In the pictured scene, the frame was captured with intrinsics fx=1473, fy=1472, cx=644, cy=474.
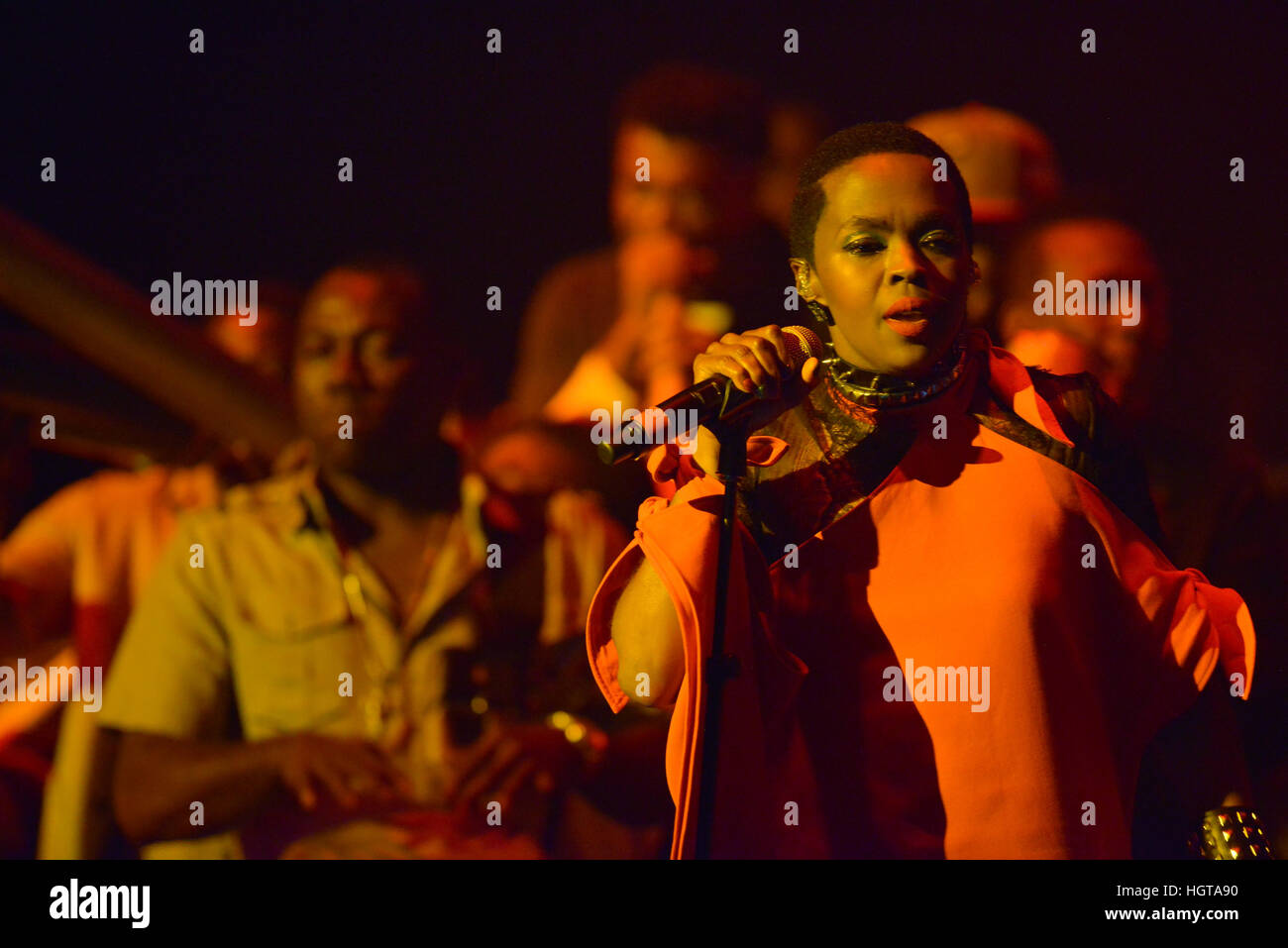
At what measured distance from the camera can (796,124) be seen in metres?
3.33

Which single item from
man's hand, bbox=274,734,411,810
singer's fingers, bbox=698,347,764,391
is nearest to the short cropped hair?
singer's fingers, bbox=698,347,764,391

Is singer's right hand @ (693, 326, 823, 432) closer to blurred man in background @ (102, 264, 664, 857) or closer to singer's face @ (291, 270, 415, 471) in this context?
blurred man in background @ (102, 264, 664, 857)

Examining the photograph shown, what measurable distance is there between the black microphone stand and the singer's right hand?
0.13 ft

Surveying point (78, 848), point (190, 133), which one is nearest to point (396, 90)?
point (190, 133)

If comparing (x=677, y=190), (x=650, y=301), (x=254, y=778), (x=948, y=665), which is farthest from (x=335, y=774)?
(x=948, y=665)

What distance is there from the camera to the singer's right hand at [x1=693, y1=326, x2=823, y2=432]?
1.57 metres

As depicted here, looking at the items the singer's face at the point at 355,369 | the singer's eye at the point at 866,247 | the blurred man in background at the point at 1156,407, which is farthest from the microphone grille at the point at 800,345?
the singer's face at the point at 355,369

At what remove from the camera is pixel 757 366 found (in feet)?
5.16

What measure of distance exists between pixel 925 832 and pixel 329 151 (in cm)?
231

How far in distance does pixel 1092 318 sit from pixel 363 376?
5.33 ft

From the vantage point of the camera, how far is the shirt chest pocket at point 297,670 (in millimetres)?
3145
